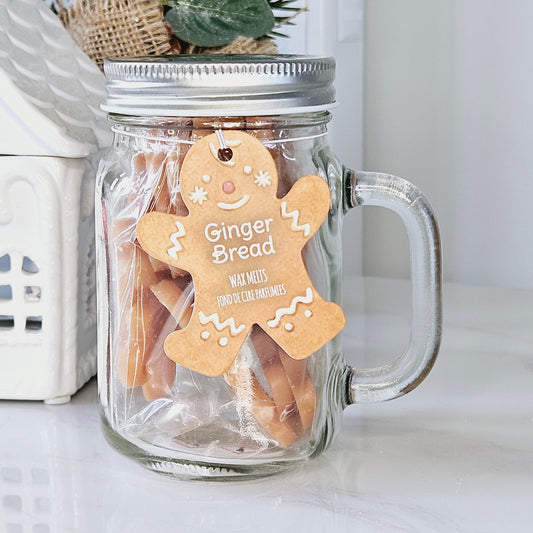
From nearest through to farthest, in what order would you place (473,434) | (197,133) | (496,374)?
1. (197,133)
2. (473,434)
3. (496,374)

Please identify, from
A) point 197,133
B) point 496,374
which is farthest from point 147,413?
point 496,374

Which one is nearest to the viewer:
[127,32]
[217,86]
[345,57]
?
[217,86]

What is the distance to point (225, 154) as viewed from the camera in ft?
1.42

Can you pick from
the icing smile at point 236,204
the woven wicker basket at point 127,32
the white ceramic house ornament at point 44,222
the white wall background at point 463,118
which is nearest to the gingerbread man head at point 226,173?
the icing smile at point 236,204

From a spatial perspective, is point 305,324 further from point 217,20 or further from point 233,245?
point 217,20

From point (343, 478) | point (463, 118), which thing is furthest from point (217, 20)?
point (463, 118)

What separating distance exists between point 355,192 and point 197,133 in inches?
3.6

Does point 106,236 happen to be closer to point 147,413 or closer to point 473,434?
point 147,413

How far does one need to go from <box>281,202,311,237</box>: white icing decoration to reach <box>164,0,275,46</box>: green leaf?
220mm

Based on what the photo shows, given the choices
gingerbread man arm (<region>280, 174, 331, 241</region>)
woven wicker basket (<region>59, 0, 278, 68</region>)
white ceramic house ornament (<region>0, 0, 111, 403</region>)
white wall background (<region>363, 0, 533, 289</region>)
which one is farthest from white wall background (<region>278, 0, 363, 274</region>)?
gingerbread man arm (<region>280, 174, 331, 241</region>)

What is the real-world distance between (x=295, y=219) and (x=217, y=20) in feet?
0.79

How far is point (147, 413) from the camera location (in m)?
0.48

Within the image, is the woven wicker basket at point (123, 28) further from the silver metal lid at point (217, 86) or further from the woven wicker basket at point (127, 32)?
the silver metal lid at point (217, 86)

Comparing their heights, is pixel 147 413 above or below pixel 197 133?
below
